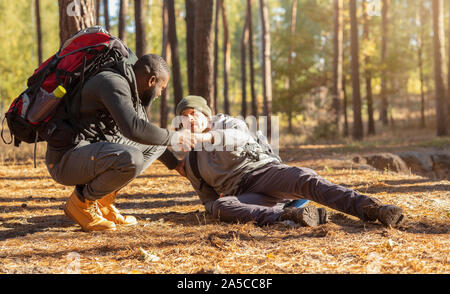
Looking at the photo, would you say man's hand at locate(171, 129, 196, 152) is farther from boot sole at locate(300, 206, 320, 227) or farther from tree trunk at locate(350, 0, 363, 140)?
tree trunk at locate(350, 0, 363, 140)

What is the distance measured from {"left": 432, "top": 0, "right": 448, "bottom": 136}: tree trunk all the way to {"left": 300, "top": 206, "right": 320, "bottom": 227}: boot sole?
14194mm

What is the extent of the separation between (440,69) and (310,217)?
48.1 ft

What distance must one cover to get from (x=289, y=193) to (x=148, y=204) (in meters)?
2.01

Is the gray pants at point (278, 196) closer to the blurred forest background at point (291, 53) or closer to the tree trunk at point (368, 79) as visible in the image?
the blurred forest background at point (291, 53)

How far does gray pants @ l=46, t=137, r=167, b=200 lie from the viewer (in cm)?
382

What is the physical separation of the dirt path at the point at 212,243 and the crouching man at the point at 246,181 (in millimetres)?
169

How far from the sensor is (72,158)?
12.7 feet

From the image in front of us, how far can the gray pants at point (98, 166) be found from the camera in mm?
3818

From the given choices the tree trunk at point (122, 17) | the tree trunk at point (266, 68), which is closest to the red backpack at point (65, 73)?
the tree trunk at point (122, 17)

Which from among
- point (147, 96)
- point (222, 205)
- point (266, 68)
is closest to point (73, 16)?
point (147, 96)

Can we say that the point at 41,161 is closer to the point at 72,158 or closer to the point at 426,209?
the point at 72,158

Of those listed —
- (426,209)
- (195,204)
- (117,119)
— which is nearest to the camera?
(117,119)

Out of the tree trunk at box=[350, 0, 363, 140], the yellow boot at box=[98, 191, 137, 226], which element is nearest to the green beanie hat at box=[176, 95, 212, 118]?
the yellow boot at box=[98, 191, 137, 226]
